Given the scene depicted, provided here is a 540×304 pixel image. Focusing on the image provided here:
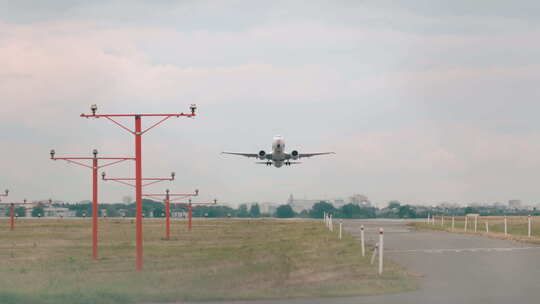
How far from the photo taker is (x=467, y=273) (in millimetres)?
29938

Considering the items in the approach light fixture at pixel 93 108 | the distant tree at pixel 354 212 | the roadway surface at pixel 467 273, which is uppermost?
the approach light fixture at pixel 93 108

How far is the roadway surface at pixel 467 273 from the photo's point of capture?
22906 millimetres

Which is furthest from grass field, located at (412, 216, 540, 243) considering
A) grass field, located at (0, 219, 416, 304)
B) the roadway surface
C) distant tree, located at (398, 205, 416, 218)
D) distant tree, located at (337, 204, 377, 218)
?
distant tree, located at (337, 204, 377, 218)

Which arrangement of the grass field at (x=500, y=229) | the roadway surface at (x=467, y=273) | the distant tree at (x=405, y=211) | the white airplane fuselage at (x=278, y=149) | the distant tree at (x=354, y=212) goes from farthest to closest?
the distant tree at (x=354, y=212), the distant tree at (x=405, y=211), the white airplane fuselage at (x=278, y=149), the grass field at (x=500, y=229), the roadway surface at (x=467, y=273)

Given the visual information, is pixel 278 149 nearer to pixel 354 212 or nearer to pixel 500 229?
pixel 500 229

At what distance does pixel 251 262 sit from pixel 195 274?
540cm

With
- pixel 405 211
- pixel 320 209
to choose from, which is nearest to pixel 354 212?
pixel 320 209

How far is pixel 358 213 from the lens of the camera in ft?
623

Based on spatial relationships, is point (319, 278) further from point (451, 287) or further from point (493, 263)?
point (493, 263)

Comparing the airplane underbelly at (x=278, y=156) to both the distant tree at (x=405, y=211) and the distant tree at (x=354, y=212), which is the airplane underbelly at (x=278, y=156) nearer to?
the distant tree at (x=405, y=211)

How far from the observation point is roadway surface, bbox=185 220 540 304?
22.9 m

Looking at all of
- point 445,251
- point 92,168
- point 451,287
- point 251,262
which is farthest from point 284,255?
point 451,287

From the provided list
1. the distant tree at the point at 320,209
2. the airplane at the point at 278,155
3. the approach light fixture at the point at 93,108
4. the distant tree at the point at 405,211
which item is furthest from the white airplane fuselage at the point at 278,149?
the distant tree at the point at 320,209

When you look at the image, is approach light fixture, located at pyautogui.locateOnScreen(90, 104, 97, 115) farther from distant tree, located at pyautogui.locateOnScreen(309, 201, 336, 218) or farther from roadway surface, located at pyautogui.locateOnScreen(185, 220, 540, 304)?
distant tree, located at pyautogui.locateOnScreen(309, 201, 336, 218)
